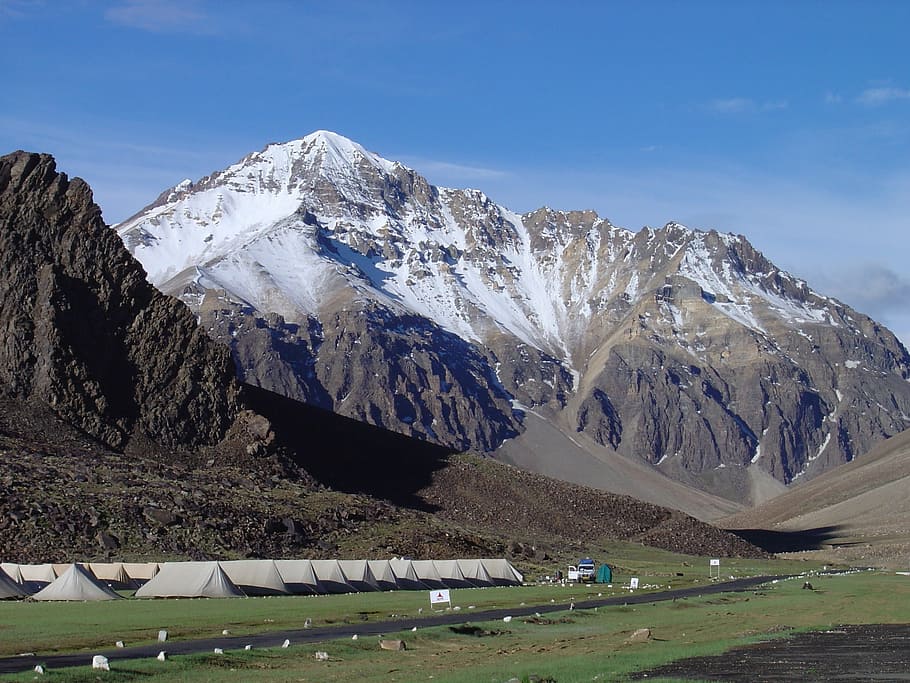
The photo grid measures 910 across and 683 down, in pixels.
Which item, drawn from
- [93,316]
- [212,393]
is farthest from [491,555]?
[93,316]

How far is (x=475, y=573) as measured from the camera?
96.0m

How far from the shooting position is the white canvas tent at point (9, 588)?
68312mm

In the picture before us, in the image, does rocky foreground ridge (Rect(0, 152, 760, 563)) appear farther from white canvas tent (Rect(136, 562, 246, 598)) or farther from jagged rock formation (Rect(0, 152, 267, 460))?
white canvas tent (Rect(136, 562, 246, 598))

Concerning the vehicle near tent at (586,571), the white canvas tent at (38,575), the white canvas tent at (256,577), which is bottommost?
the vehicle near tent at (586,571)

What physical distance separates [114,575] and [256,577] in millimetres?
9178

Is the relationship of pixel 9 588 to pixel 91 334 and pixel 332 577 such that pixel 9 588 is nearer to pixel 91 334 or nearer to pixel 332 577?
pixel 332 577

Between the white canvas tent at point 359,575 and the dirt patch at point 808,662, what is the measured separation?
130 feet

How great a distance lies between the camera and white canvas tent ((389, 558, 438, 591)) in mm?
89062

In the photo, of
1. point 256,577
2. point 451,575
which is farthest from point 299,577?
point 451,575

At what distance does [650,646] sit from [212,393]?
111m

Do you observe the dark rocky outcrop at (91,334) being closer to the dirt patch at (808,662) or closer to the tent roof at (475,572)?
the tent roof at (475,572)

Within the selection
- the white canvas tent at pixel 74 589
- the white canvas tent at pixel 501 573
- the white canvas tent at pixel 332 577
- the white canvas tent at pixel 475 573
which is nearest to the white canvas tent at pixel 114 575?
the white canvas tent at pixel 74 589

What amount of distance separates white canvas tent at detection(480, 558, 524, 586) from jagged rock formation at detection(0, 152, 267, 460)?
180ft

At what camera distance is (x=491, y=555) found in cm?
11669
